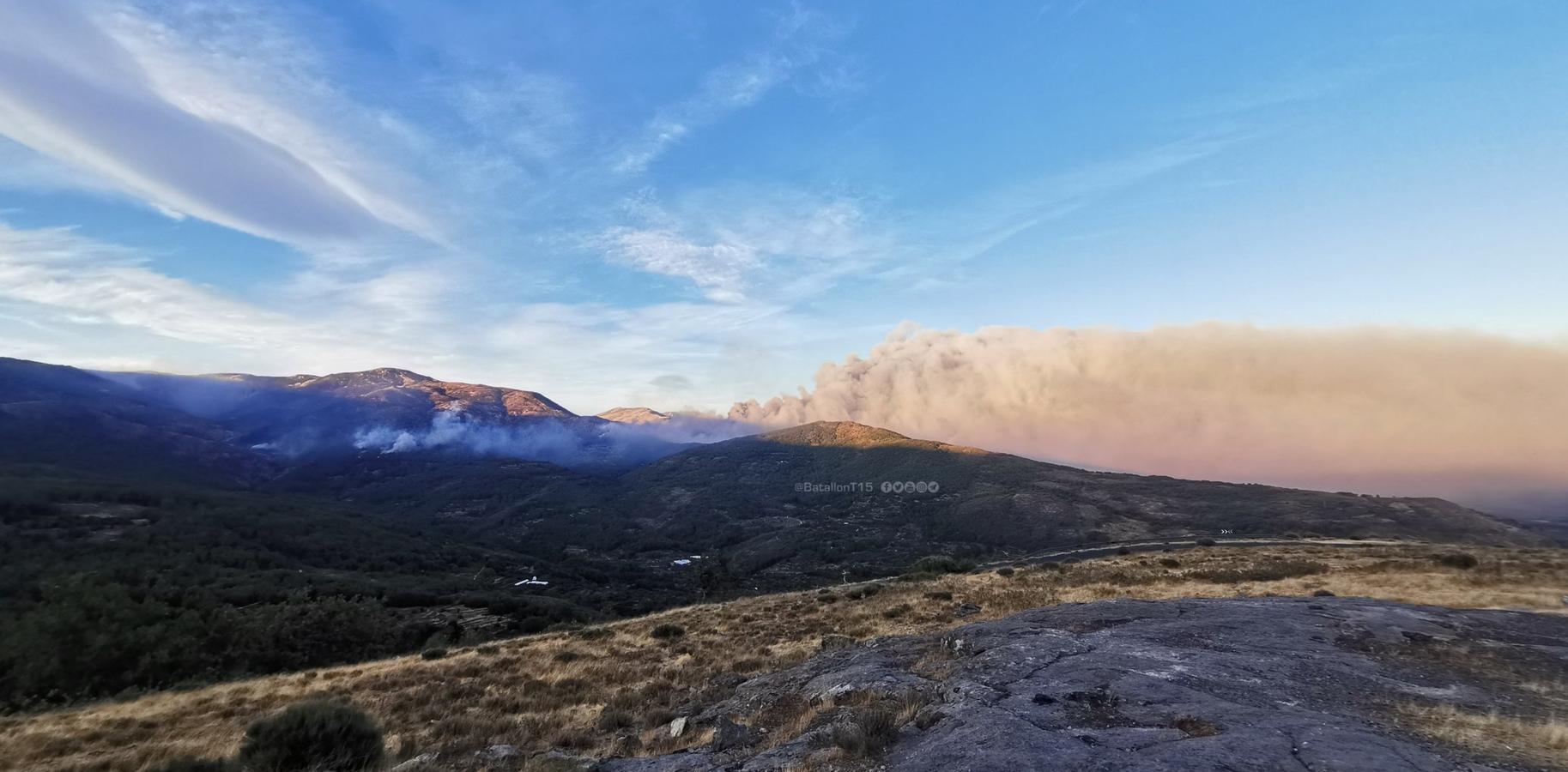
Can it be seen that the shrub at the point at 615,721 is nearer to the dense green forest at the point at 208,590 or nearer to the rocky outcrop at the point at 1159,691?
the rocky outcrop at the point at 1159,691

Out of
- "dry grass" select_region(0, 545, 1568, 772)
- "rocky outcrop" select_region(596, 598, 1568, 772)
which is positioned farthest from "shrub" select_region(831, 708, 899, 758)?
"dry grass" select_region(0, 545, 1568, 772)

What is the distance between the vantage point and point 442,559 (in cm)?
9669

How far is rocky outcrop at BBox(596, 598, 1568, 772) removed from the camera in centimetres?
729

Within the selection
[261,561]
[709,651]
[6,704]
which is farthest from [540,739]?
[261,561]

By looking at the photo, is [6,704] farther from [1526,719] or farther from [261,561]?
[261,561]

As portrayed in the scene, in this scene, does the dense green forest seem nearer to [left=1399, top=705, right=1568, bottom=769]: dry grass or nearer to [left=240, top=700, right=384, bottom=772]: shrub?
[left=240, top=700, right=384, bottom=772]: shrub

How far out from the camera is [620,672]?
65.4ft

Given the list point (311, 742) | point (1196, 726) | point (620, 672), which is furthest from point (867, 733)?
point (620, 672)

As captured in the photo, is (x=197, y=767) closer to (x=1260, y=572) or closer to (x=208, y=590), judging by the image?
(x=1260, y=572)

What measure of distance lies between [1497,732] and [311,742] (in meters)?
17.3

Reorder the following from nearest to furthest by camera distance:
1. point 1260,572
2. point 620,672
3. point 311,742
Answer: point 311,742, point 620,672, point 1260,572

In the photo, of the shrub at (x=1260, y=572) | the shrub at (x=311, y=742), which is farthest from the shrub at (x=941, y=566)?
the shrub at (x=311, y=742)

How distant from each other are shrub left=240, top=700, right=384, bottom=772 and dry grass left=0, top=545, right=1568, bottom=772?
1.29 meters

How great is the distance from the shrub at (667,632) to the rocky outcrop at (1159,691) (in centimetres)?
1255
